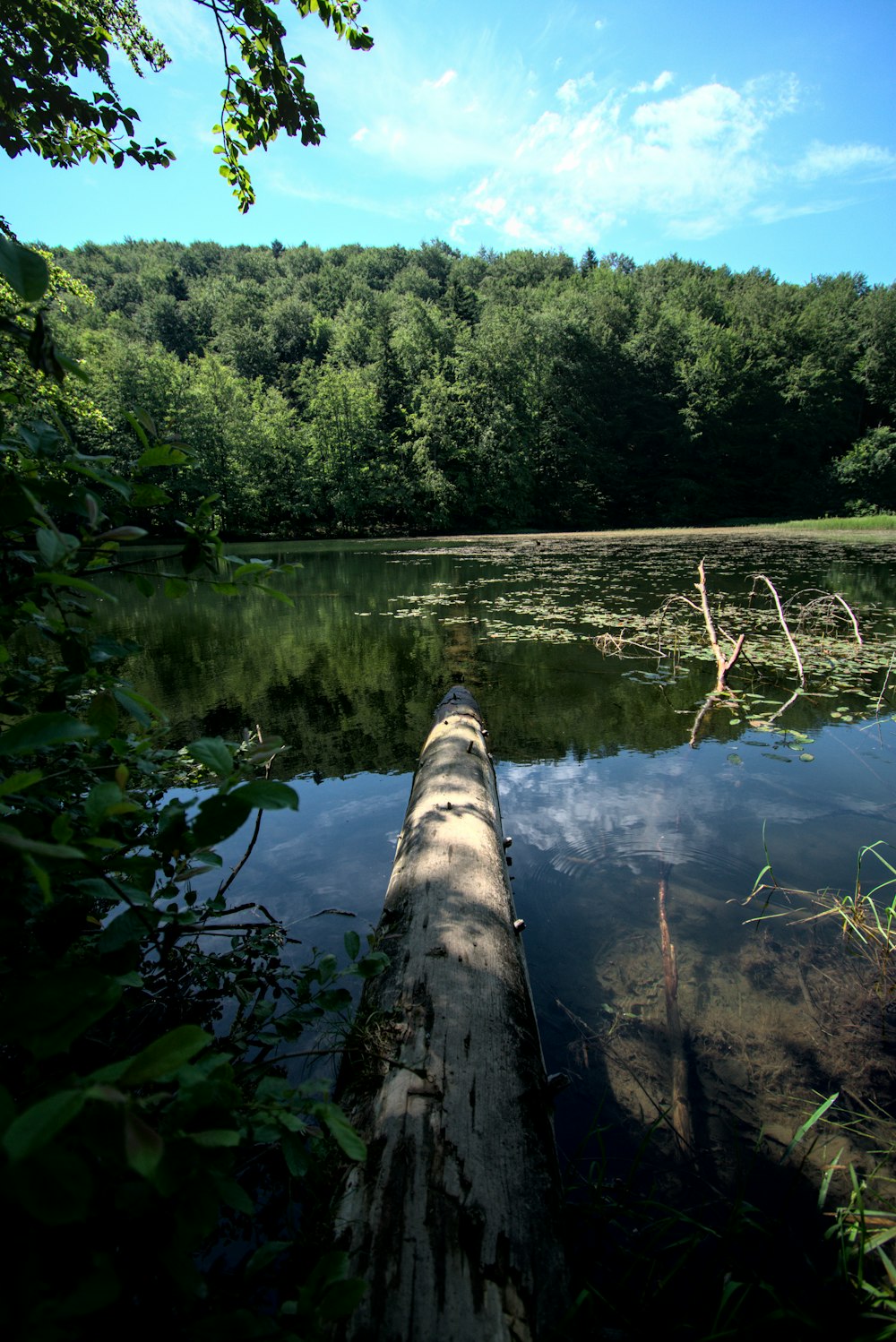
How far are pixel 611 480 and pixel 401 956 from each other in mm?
44602

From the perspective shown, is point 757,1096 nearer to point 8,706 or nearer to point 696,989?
point 696,989

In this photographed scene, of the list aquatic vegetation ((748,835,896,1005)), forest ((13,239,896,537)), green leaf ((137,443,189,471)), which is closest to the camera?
green leaf ((137,443,189,471))

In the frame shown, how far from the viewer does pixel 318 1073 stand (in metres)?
2.03

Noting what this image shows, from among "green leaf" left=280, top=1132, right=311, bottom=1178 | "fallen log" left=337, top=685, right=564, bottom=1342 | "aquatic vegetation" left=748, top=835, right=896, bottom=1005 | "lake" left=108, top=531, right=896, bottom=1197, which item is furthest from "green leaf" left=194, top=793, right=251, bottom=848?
"aquatic vegetation" left=748, top=835, right=896, bottom=1005

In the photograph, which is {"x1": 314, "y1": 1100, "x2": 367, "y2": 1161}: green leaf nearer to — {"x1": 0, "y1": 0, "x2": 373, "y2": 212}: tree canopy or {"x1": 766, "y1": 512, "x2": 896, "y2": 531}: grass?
{"x1": 0, "y1": 0, "x2": 373, "y2": 212}: tree canopy

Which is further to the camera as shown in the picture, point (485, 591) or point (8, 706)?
point (485, 591)

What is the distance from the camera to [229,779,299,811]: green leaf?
25.3 inches

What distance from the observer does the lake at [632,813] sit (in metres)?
2.04

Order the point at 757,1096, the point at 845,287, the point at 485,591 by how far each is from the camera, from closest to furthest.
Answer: the point at 757,1096 → the point at 485,591 → the point at 845,287

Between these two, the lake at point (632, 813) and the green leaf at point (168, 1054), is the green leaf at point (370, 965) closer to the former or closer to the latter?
the green leaf at point (168, 1054)

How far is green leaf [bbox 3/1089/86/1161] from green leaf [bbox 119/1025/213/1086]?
8cm

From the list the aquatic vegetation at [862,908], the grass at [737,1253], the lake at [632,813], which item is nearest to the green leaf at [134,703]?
the grass at [737,1253]

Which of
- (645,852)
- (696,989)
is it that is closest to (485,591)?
(645,852)

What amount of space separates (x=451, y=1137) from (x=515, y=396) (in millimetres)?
41434
